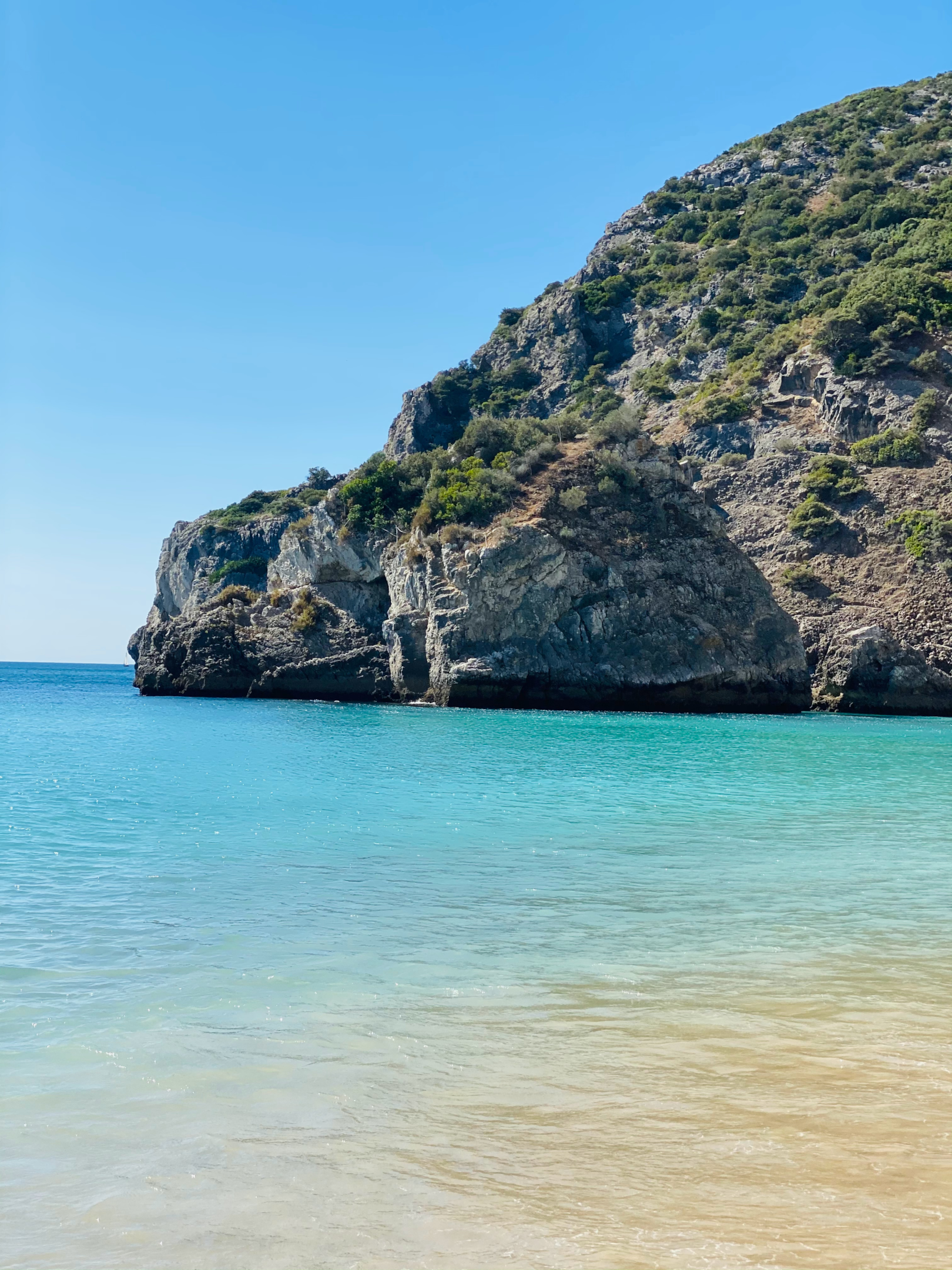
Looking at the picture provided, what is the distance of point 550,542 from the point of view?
150 ft

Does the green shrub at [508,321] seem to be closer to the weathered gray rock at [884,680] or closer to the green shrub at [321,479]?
the green shrub at [321,479]

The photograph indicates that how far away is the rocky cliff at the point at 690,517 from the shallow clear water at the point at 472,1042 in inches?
1219

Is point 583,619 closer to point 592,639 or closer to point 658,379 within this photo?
point 592,639

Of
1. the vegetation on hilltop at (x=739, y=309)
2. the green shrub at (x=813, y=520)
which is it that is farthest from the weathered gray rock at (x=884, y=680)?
the vegetation on hilltop at (x=739, y=309)

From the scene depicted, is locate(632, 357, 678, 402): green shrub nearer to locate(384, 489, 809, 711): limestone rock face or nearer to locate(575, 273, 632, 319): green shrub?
locate(575, 273, 632, 319): green shrub

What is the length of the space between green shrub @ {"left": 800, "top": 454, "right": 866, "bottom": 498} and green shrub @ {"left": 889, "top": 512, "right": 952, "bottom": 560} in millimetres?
3789

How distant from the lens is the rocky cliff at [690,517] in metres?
45.4

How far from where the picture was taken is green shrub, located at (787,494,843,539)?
2078 inches

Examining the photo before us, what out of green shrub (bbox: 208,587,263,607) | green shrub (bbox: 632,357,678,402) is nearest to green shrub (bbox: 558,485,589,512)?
green shrub (bbox: 208,587,263,607)

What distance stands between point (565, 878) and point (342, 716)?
99.4 feet

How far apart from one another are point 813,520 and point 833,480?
306 cm

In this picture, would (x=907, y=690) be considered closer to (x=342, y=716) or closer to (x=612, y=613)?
(x=612, y=613)

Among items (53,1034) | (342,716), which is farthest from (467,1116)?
(342,716)

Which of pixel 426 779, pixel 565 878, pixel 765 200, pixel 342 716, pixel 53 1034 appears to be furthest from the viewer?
pixel 765 200
